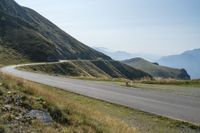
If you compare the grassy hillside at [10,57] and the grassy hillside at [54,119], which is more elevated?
the grassy hillside at [10,57]

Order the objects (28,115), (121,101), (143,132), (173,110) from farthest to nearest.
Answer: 1. (121,101)
2. (173,110)
3. (143,132)
4. (28,115)

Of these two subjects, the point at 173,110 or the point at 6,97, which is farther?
the point at 173,110

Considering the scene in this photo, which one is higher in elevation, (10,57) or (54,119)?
(10,57)

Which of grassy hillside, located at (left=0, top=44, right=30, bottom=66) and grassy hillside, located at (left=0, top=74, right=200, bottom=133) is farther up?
grassy hillside, located at (left=0, top=44, right=30, bottom=66)

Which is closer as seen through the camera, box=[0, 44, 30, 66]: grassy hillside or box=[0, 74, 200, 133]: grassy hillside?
box=[0, 74, 200, 133]: grassy hillside

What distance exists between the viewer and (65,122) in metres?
10.9

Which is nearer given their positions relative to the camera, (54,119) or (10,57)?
(54,119)

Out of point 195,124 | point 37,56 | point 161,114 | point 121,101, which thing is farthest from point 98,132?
point 37,56

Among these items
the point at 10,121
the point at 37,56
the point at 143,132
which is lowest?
the point at 143,132

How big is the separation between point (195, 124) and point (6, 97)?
8699 mm

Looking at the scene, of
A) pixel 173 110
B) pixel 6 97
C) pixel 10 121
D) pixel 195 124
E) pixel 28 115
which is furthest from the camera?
pixel 173 110

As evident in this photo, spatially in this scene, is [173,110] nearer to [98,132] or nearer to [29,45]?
[98,132]

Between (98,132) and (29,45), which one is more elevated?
(29,45)

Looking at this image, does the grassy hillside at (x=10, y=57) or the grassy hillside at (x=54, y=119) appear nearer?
the grassy hillside at (x=54, y=119)
